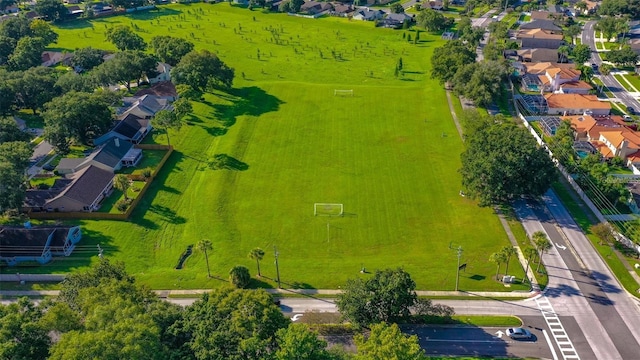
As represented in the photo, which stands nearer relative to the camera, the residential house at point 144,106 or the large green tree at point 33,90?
the large green tree at point 33,90

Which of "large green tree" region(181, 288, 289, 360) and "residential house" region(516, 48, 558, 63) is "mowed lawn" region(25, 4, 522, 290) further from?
"residential house" region(516, 48, 558, 63)

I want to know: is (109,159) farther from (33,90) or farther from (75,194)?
(33,90)

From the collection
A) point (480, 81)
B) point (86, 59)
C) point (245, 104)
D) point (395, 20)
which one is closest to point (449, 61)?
point (480, 81)

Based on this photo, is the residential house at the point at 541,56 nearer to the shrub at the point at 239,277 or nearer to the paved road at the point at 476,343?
the paved road at the point at 476,343

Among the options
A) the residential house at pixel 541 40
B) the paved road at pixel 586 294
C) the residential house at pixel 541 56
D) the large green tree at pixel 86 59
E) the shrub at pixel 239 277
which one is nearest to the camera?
the paved road at pixel 586 294

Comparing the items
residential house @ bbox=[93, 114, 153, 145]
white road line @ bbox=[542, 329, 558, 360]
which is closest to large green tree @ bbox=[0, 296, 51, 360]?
white road line @ bbox=[542, 329, 558, 360]

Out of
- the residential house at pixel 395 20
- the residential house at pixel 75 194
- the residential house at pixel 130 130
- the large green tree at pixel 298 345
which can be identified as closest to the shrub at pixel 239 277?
the large green tree at pixel 298 345

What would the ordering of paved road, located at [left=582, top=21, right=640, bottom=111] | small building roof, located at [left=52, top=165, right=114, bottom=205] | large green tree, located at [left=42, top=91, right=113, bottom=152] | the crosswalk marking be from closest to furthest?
the crosswalk marking
small building roof, located at [left=52, top=165, right=114, bottom=205]
large green tree, located at [left=42, top=91, right=113, bottom=152]
paved road, located at [left=582, top=21, right=640, bottom=111]
